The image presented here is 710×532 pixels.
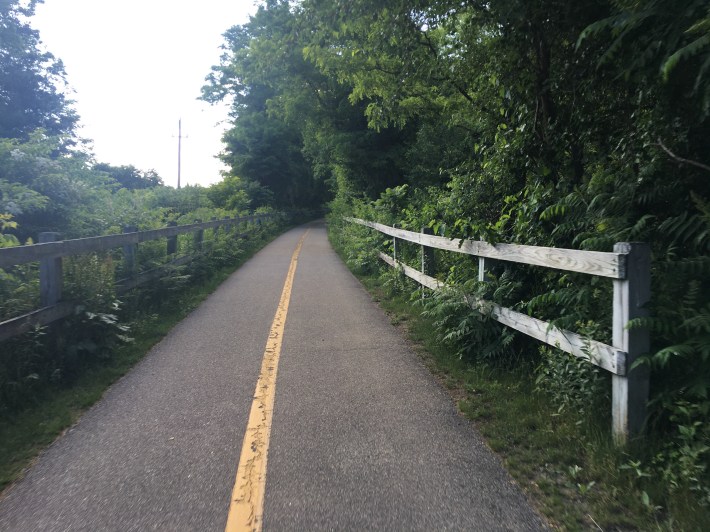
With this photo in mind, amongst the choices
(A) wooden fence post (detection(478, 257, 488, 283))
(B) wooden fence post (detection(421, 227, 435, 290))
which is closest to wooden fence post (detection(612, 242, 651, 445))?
(A) wooden fence post (detection(478, 257, 488, 283))

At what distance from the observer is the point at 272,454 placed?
3543 mm

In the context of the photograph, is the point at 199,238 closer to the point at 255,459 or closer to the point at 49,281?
the point at 49,281

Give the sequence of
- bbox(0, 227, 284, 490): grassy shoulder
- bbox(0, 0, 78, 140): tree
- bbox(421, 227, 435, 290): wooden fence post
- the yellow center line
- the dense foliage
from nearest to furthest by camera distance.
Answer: the yellow center line < the dense foliage < bbox(0, 227, 284, 490): grassy shoulder < bbox(421, 227, 435, 290): wooden fence post < bbox(0, 0, 78, 140): tree

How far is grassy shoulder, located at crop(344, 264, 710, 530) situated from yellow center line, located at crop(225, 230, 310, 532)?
1599 mm

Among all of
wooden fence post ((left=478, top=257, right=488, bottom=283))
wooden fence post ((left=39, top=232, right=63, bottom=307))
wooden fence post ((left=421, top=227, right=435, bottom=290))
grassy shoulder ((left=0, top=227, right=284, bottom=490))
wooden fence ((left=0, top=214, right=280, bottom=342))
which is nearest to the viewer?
grassy shoulder ((left=0, top=227, right=284, bottom=490))

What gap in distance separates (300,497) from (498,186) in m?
4.73

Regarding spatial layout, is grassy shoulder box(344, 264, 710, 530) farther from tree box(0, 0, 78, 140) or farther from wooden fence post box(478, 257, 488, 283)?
tree box(0, 0, 78, 140)

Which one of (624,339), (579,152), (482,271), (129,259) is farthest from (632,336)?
(129,259)

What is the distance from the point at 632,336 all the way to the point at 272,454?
2518mm

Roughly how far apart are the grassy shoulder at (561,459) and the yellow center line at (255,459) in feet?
5.25

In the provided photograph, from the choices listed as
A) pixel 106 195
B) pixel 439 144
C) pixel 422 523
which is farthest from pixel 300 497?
pixel 439 144

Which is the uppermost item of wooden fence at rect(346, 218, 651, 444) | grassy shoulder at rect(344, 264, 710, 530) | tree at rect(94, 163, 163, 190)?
tree at rect(94, 163, 163, 190)

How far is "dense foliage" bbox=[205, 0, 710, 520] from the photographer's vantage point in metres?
3.22

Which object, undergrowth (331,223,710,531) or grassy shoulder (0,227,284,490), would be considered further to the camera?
grassy shoulder (0,227,284,490)
